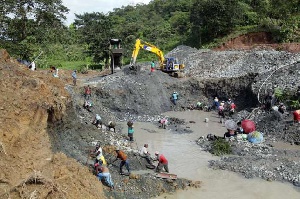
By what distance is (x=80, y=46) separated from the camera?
186 ft

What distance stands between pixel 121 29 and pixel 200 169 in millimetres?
35092

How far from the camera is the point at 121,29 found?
5000cm

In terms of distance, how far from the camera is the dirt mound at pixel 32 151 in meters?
10.9

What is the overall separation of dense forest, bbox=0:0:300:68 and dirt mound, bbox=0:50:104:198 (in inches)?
500

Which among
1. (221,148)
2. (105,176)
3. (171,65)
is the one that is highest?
(171,65)

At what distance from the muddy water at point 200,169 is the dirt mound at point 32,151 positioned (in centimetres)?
410

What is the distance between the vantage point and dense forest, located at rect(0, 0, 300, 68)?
35.0 meters

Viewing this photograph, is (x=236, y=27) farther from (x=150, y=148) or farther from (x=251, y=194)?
(x=251, y=194)

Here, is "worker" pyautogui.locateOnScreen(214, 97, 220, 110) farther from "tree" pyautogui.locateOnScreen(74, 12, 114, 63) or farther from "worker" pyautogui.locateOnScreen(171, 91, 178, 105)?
"tree" pyautogui.locateOnScreen(74, 12, 114, 63)

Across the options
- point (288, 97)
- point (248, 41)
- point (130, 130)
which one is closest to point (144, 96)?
point (130, 130)

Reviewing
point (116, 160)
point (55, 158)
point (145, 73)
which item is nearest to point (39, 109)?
point (55, 158)

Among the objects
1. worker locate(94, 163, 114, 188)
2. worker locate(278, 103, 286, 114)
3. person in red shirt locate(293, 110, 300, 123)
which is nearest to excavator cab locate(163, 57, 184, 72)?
worker locate(278, 103, 286, 114)

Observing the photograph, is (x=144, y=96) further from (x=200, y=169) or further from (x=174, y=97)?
→ (x=200, y=169)

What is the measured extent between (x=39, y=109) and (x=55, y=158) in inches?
84.3
